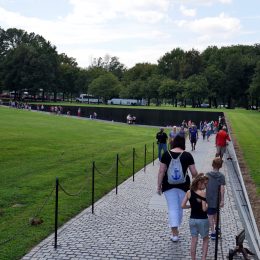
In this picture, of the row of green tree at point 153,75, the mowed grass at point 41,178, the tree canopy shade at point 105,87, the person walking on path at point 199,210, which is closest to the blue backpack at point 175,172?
the person walking on path at point 199,210

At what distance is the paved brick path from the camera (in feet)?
26.1

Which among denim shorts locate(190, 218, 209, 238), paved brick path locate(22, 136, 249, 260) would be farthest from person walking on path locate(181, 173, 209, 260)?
paved brick path locate(22, 136, 249, 260)

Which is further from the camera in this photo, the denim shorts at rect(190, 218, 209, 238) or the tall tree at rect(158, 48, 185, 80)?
the tall tree at rect(158, 48, 185, 80)

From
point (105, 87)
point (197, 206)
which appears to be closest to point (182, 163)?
point (197, 206)

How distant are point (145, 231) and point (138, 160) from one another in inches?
477

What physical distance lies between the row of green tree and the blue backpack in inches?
2629

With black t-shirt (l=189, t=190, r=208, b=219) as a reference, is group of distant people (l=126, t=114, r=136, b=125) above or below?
below

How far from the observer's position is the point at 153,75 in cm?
9869

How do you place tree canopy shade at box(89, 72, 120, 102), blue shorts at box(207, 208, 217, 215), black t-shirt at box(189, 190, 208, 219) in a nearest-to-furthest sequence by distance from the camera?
black t-shirt at box(189, 190, 208, 219), blue shorts at box(207, 208, 217, 215), tree canopy shade at box(89, 72, 120, 102)

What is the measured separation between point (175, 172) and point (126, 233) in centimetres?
199

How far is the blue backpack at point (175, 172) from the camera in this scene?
8.17 meters

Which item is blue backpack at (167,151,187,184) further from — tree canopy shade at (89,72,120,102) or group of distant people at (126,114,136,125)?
tree canopy shade at (89,72,120,102)

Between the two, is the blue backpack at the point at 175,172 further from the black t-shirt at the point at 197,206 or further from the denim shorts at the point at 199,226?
the denim shorts at the point at 199,226

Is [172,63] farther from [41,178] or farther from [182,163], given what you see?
[182,163]
